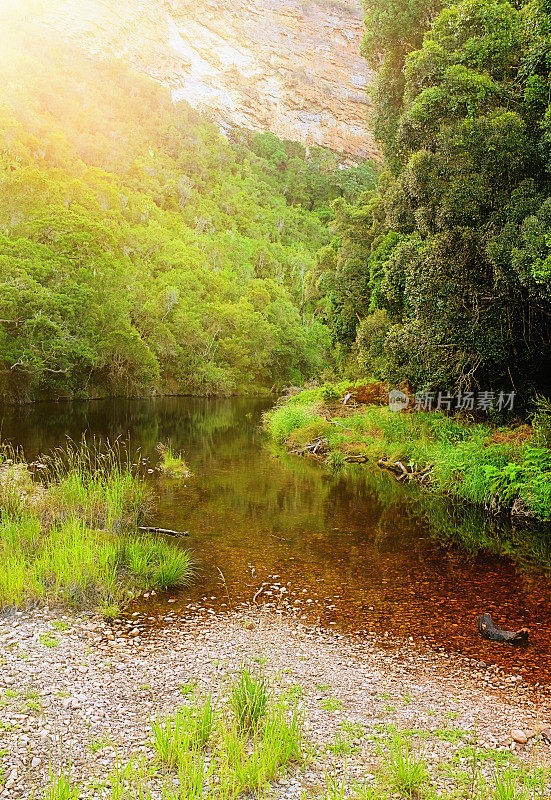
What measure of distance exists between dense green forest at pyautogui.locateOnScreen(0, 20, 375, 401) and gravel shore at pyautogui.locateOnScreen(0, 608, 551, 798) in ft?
105

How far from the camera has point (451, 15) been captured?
Answer: 51.2 feet

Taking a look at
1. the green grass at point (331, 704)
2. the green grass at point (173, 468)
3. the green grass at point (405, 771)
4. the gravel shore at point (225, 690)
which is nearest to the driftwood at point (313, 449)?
the green grass at point (173, 468)

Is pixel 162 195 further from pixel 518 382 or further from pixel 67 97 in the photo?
pixel 518 382

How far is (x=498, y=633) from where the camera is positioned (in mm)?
7289

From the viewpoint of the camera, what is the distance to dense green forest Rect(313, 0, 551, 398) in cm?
1365

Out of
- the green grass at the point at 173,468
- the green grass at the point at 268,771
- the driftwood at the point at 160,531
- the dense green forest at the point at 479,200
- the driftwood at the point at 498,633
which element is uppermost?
the dense green forest at the point at 479,200

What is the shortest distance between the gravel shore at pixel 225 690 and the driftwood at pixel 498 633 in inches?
33.4

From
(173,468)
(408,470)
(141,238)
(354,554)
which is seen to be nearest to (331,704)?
(354,554)

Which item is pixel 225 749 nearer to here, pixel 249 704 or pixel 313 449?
pixel 249 704

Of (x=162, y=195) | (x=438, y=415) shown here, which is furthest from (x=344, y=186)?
(x=438, y=415)

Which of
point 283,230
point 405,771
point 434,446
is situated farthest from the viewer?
point 283,230

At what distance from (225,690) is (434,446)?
45.1 ft

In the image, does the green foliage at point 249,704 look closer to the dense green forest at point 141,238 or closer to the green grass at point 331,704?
the green grass at point 331,704

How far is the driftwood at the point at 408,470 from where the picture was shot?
695 inches
